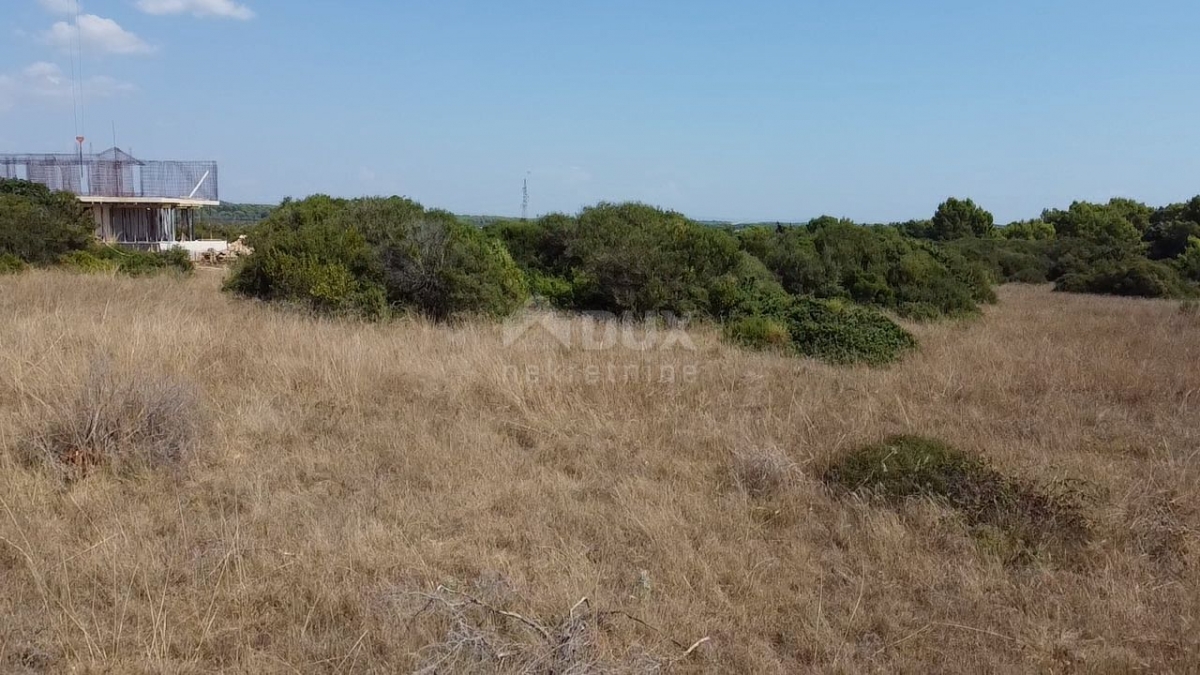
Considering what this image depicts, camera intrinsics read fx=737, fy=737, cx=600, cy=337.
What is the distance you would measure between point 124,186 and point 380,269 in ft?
79.8

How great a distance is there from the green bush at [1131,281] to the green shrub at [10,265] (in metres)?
25.3

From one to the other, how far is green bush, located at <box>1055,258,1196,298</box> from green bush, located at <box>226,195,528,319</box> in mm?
18519

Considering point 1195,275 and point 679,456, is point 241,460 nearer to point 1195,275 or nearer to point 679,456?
point 679,456

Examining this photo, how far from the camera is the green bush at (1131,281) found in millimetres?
19656

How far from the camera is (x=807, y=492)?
4289mm

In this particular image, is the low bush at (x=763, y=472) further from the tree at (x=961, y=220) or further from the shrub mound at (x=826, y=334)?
the tree at (x=961, y=220)

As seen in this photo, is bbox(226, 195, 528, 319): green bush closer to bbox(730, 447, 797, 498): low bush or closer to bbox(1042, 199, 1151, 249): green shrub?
bbox(730, 447, 797, 498): low bush

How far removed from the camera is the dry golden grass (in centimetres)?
276

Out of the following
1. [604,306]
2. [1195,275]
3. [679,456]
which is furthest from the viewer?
[1195,275]

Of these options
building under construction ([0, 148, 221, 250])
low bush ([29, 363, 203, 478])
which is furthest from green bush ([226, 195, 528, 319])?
building under construction ([0, 148, 221, 250])

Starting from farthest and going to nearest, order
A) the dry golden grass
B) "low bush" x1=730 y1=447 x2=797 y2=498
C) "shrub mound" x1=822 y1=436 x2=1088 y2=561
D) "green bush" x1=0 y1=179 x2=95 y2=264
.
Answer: "green bush" x1=0 y1=179 x2=95 y2=264
"low bush" x1=730 y1=447 x2=797 y2=498
"shrub mound" x1=822 y1=436 x2=1088 y2=561
the dry golden grass

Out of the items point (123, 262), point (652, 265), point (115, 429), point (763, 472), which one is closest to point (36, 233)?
point (123, 262)

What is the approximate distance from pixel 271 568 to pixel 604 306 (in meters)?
8.54

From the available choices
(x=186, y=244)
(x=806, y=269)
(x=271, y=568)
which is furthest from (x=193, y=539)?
(x=186, y=244)
